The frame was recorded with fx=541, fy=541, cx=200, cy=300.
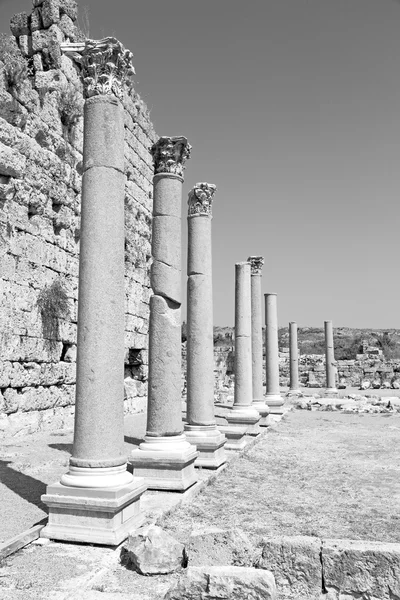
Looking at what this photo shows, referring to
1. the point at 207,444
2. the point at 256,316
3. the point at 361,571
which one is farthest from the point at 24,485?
the point at 256,316

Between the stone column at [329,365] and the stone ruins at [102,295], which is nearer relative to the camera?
the stone ruins at [102,295]

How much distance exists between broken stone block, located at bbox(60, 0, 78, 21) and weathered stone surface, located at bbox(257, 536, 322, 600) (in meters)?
13.9

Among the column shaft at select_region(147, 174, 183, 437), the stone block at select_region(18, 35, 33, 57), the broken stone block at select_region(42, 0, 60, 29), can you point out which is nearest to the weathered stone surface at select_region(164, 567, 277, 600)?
the column shaft at select_region(147, 174, 183, 437)

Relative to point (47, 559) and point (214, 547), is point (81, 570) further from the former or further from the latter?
point (214, 547)

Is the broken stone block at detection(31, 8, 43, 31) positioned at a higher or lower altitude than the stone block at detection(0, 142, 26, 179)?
higher

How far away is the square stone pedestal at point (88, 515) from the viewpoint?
5000mm

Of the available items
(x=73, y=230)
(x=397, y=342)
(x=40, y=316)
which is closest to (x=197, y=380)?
(x=40, y=316)

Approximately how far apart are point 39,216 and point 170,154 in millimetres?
5169

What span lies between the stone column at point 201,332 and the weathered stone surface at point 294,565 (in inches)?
187

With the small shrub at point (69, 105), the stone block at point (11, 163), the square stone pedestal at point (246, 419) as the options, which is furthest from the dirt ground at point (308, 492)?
the small shrub at point (69, 105)

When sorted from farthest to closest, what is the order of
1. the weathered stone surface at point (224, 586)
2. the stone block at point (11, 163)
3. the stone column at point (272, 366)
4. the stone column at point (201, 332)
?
1. the stone column at point (272, 366)
2. the stone block at point (11, 163)
3. the stone column at point (201, 332)
4. the weathered stone surface at point (224, 586)

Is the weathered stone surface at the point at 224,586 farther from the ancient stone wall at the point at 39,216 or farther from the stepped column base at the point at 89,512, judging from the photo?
the ancient stone wall at the point at 39,216

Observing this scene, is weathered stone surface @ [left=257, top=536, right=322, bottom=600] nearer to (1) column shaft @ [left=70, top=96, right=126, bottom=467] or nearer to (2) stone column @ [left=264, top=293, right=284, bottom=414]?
(1) column shaft @ [left=70, top=96, right=126, bottom=467]

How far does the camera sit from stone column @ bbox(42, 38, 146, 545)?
5.12m
